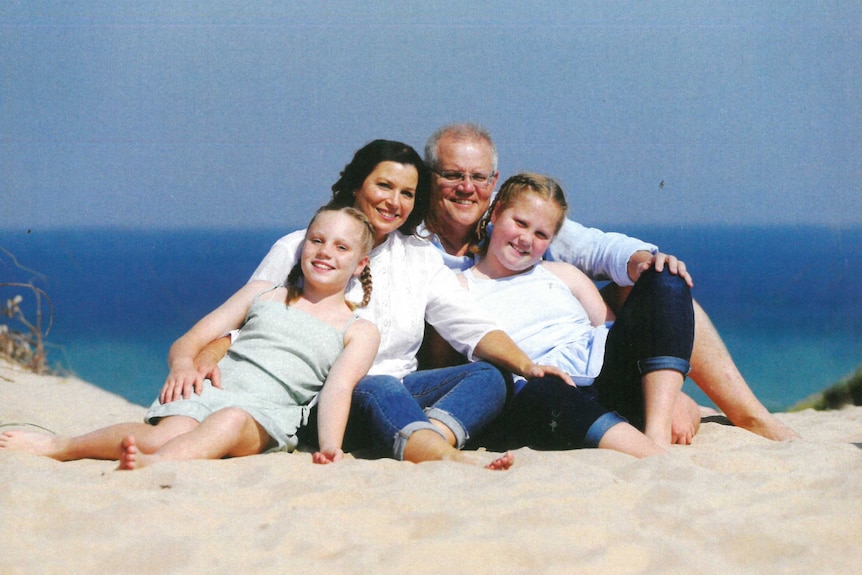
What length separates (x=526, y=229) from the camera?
3674 mm

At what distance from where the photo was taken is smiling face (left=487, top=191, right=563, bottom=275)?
3.67 m

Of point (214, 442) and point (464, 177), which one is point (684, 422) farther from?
point (214, 442)

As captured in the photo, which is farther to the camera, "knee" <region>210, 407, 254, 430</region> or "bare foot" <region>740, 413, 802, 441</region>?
"bare foot" <region>740, 413, 802, 441</region>

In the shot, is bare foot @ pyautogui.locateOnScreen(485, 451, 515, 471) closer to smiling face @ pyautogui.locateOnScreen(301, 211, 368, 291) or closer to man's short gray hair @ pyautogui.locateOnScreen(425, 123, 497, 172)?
smiling face @ pyautogui.locateOnScreen(301, 211, 368, 291)

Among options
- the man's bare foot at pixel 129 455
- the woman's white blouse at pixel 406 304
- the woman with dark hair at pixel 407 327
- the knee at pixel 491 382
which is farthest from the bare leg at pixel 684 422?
the man's bare foot at pixel 129 455

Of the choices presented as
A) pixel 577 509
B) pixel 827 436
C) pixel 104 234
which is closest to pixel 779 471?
pixel 577 509

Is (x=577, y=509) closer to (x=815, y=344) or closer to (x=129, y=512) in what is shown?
(x=129, y=512)

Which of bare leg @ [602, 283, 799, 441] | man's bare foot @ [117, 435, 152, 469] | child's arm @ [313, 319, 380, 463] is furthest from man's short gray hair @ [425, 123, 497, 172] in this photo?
man's bare foot @ [117, 435, 152, 469]

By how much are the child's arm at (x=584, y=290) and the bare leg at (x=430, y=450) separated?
41.4 inches

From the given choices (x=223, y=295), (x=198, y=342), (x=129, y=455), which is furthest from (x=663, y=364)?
(x=223, y=295)

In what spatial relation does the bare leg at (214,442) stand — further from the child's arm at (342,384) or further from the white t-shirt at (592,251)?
Answer: the white t-shirt at (592,251)

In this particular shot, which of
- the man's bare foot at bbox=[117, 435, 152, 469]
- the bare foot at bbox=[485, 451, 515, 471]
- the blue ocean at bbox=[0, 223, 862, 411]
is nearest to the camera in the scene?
the man's bare foot at bbox=[117, 435, 152, 469]

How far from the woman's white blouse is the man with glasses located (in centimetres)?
26

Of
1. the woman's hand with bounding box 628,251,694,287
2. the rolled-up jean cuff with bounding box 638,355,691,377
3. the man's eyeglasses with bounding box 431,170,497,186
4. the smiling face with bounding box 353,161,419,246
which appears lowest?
the rolled-up jean cuff with bounding box 638,355,691,377
